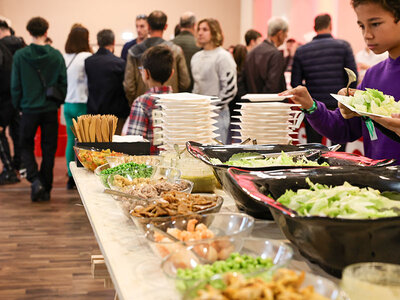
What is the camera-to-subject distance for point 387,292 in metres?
0.91

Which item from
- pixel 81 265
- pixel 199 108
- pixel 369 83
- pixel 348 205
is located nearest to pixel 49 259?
pixel 81 265

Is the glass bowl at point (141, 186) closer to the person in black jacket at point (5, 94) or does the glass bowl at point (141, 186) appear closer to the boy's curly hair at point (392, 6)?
the boy's curly hair at point (392, 6)

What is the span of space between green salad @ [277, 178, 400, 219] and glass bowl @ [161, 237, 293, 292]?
9cm

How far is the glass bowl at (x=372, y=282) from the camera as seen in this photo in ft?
2.99

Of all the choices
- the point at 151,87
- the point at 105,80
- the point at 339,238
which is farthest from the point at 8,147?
the point at 339,238

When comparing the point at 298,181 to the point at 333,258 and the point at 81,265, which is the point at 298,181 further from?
the point at 81,265

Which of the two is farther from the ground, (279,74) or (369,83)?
(369,83)

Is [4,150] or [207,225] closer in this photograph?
[207,225]

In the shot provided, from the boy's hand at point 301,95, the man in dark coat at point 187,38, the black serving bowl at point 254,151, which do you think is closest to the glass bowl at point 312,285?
the black serving bowl at point 254,151

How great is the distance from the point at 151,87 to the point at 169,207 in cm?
216

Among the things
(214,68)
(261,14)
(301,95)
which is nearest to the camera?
(301,95)

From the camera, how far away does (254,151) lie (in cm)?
208

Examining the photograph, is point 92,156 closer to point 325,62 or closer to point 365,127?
point 365,127

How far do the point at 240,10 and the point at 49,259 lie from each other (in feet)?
35.8
